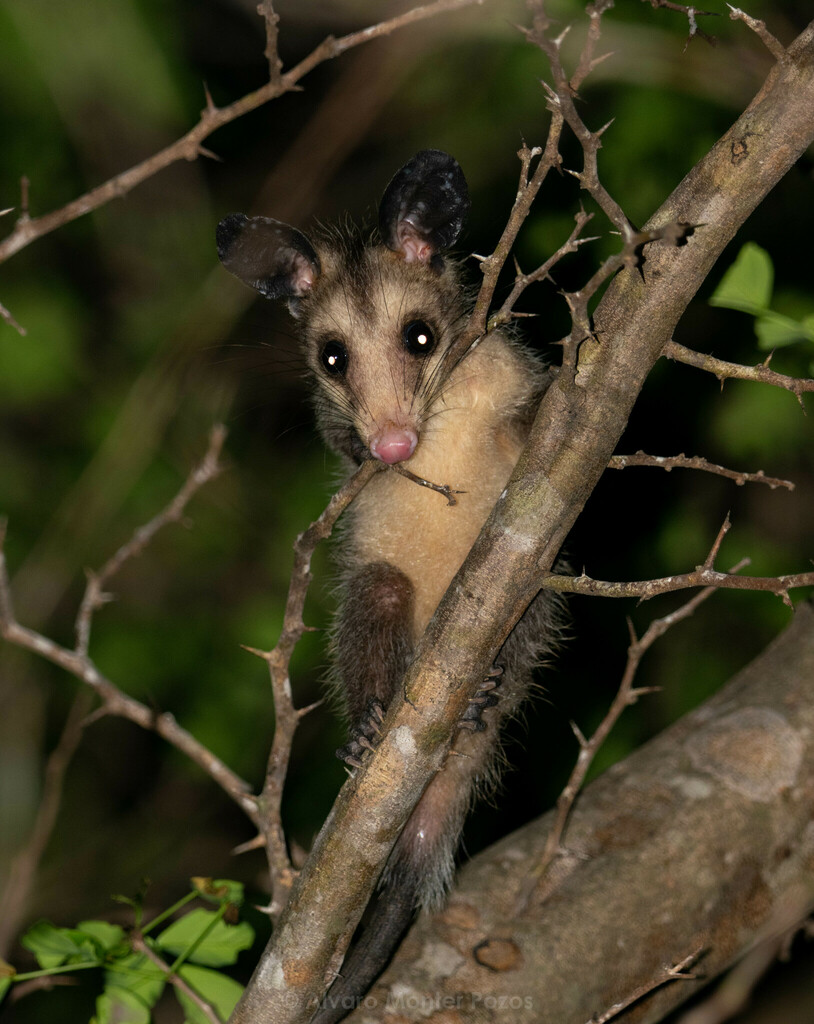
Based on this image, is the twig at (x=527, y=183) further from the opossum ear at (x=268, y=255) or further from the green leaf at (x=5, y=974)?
the green leaf at (x=5, y=974)

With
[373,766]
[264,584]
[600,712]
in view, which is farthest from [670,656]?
[373,766]

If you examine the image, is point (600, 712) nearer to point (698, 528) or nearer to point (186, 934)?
point (698, 528)

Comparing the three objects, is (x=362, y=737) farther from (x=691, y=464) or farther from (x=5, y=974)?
(x=691, y=464)

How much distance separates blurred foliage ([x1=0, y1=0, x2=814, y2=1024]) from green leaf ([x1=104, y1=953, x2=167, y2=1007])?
6.01ft

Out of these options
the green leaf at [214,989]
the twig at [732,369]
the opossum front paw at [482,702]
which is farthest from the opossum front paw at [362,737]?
the twig at [732,369]

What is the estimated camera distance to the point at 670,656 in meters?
4.13

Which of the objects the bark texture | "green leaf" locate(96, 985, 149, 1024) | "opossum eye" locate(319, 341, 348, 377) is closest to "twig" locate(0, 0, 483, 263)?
"opossum eye" locate(319, 341, 348, 377)

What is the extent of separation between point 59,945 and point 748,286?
1728 mm

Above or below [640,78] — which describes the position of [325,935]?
below

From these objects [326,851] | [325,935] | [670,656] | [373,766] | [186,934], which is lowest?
[186,934]

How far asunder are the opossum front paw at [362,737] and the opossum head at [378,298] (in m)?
0.54

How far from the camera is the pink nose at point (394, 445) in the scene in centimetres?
194

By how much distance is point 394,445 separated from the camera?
1956 millimetres

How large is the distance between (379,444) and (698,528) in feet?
7.69
